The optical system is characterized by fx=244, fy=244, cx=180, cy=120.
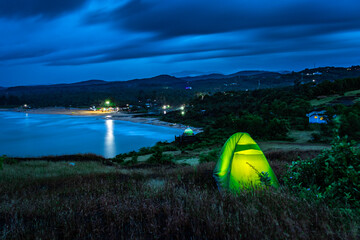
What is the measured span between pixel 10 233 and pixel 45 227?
388 mm

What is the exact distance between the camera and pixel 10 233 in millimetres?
3068

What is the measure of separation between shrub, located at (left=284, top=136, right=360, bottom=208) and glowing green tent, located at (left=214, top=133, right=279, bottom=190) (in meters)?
1.99

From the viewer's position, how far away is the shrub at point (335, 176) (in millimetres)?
3629

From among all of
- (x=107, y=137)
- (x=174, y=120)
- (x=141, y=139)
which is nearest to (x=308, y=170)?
(x=141, y=139)

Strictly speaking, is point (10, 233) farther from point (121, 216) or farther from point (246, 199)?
point (246, 199)

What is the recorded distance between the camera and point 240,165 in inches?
269

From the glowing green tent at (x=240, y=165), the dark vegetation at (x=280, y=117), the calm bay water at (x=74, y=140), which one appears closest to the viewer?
the glowing green tent at (x=240, y=165)

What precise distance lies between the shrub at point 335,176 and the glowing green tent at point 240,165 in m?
1.99

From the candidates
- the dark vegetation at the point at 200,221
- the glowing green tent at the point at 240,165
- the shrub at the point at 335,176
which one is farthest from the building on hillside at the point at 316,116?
the dark vegetation at the point at 200,221

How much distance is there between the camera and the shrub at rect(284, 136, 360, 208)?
3.63 meters

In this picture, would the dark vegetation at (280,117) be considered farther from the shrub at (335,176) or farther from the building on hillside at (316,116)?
the building on hillside at (316,116)

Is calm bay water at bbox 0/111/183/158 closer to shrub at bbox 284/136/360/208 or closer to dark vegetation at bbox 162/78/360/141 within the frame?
dark vegetation at bbox 162/78/360/141

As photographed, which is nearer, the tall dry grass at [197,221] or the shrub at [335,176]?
the tall dry grass at [197,221]

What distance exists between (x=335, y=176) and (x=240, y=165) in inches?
117
